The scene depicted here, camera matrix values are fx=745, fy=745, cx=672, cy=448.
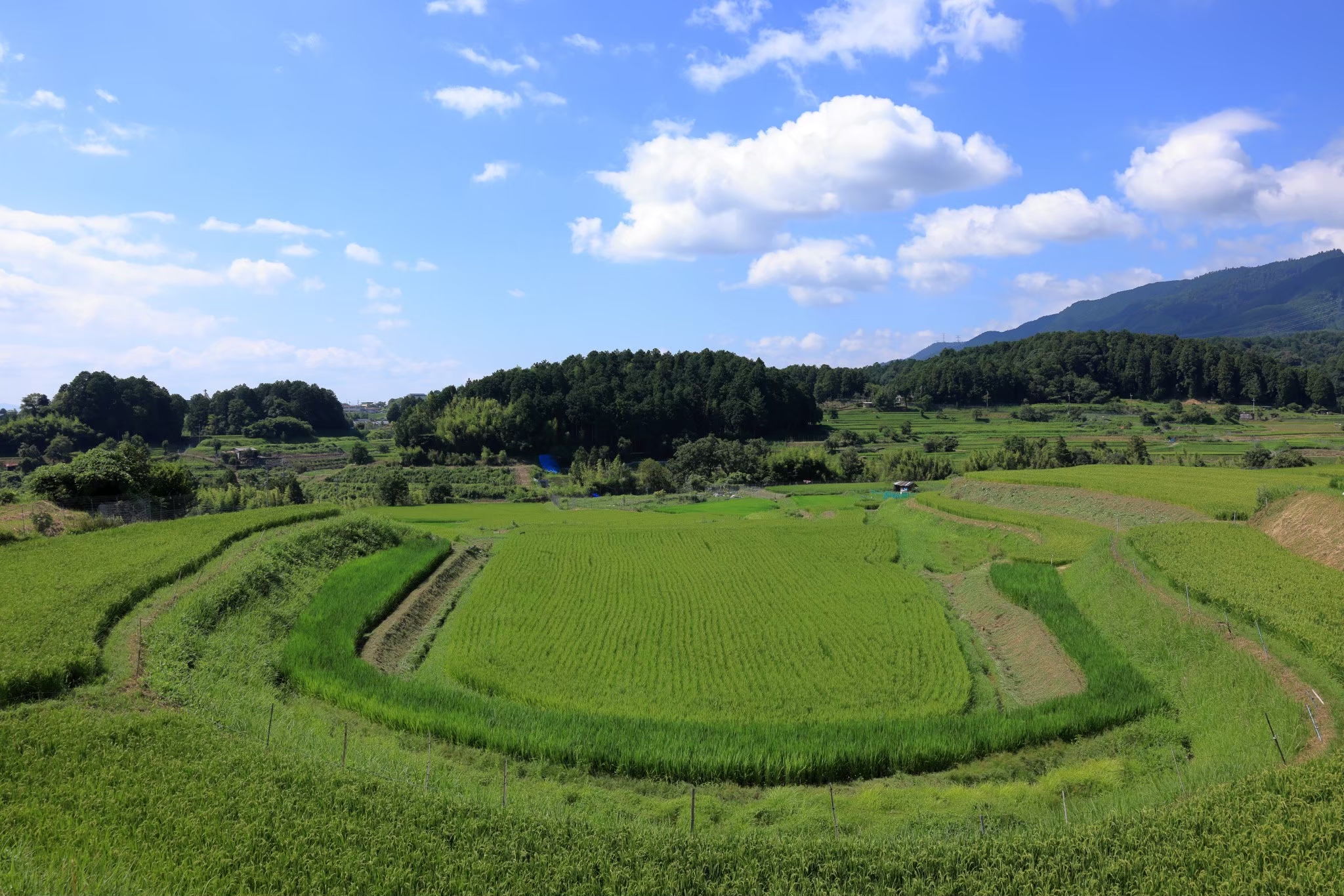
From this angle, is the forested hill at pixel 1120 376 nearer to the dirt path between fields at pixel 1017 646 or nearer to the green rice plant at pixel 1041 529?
the green rice plant at pixel 1041 529

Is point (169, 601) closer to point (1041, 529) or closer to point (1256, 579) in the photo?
point (1256, 579)

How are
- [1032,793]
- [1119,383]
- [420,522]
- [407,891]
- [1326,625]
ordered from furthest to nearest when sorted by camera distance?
1. [1119,383]
2. [420,522]
3. [1326,625]
4. [1032,793]
5. [407,891]

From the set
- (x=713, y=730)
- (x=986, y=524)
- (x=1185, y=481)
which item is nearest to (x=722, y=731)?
(x=713, y=730)

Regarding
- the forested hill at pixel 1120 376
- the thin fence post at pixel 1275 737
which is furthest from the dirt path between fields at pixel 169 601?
the forested hill at pixel 1120 376

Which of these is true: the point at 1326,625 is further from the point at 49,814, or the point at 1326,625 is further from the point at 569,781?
the point at 49,814

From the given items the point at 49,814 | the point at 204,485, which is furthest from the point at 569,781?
the point at 204,485

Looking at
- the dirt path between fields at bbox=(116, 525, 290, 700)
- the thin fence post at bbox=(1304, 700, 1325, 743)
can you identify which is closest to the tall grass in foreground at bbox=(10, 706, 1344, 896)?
the thin fence post at bbox=(1304, 700, 1325, 743)
